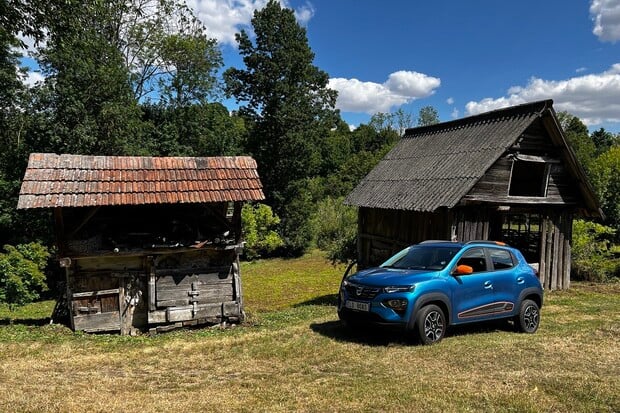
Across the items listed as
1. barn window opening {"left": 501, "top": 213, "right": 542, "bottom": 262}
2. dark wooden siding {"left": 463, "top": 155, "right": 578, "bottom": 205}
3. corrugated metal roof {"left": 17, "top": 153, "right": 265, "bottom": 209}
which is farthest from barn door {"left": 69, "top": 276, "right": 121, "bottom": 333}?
barn window opening {"left": 501, "top": 213, "right": 542, "bottom": 262}

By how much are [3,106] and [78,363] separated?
24.0 m

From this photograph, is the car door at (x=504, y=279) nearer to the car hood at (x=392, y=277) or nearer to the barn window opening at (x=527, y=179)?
the car hood at (x=392, y=277)

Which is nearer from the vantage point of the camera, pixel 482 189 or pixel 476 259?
pixel 476 259

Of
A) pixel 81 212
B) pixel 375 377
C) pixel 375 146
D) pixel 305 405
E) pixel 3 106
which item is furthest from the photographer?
pixel 375 146

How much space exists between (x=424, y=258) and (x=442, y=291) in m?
1.14

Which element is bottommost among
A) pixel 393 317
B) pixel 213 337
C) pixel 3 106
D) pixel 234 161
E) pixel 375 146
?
pixel 213 337

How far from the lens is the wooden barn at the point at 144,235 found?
12.1 m

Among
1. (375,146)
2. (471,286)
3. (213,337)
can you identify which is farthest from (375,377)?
(375,146)

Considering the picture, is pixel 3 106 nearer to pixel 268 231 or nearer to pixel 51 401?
pixel 268 231

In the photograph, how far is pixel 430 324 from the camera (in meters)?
9.07

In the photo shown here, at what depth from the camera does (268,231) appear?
116 ft

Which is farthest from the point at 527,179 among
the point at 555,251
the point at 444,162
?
the point at 444,162

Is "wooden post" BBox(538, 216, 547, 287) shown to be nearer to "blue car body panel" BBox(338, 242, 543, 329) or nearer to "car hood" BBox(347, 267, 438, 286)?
"blue car body panel" BBox(338, 242, 543, 329)

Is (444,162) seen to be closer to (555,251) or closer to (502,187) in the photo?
(502,187)
